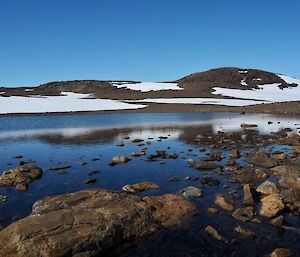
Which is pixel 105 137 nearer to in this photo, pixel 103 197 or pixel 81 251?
pixel 103 197

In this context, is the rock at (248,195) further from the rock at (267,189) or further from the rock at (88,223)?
the rock at (88,223)

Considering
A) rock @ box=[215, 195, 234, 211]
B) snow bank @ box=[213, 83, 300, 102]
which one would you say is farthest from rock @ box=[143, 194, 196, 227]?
→ snow bank @ box=[213, 83, 300, 102]

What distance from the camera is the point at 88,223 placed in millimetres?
10586

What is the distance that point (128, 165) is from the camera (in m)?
21.0

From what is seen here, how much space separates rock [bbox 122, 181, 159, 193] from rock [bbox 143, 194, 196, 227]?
2098 millimetres

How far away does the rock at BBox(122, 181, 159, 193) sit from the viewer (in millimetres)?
15584

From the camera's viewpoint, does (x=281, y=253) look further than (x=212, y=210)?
No

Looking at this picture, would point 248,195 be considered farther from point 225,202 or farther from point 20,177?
point 20,177

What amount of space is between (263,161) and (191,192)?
725cm

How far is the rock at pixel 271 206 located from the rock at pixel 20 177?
10.4m

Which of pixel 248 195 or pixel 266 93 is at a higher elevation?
pixel 266 93

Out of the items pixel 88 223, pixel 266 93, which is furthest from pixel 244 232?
pixel 266 93

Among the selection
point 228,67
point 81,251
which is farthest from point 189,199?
point 228,67

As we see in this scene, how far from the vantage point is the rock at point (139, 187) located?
15.6 meters
